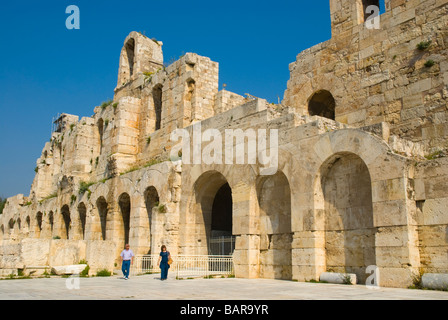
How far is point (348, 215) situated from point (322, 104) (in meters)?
6.88

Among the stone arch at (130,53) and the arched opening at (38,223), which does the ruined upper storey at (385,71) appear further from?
the arched opening at (38,223)

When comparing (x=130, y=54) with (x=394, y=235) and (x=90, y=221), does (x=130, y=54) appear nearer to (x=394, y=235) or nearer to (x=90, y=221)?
(x=90, y=221)

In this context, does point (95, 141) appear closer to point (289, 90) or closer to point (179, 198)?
point (179, 198)

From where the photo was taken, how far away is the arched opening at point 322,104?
16450mm

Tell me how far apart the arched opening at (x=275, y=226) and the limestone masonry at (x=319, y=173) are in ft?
0.12

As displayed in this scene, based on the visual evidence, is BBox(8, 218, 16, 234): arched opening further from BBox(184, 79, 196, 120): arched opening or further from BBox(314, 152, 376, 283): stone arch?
BBox(314, 152, 376, 283): stone arch

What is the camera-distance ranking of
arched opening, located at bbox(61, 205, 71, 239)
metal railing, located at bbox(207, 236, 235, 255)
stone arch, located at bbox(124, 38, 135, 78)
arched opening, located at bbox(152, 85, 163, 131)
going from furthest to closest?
arched opening, located at bbox(61, 205, 71, 239) < stone arch, located at bbox(124, 38, 135, 78) < arched opening, located at bbox(152, 85, 163, 131) < metal railing, located at bbox(207, 236, 235, 255)

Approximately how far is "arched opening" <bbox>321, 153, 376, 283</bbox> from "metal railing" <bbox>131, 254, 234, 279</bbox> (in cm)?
371

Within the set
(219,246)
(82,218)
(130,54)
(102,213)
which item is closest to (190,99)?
(219,246)

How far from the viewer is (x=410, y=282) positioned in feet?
30.0

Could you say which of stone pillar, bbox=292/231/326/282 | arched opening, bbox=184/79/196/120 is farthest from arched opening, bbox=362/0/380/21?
stone pillar, bbox=292/231/326/282

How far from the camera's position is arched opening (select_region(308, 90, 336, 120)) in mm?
16450

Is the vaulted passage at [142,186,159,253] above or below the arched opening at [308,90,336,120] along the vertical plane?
below
